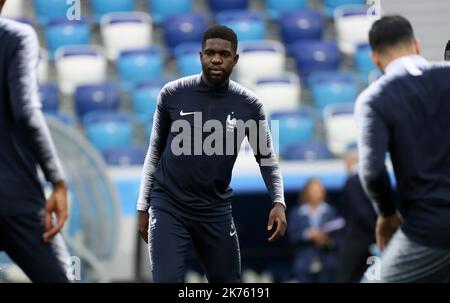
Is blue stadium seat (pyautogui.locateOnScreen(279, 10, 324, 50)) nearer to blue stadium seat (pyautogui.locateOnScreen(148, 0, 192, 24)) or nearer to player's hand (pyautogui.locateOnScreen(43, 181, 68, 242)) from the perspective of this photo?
blue stadium seat (pyautogui.locateOnScreen(148, 0, 192, 24))

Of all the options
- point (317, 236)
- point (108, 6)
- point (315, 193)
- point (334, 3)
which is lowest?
point (317, 236)

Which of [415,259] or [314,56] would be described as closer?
[415,259]

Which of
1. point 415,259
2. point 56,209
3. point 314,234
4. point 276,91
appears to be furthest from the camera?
point 276,91

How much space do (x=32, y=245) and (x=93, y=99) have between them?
7.96 meters

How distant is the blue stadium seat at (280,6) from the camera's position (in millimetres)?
14164

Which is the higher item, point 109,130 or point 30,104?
point 30,104

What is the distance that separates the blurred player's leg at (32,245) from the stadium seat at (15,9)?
27.9 ft

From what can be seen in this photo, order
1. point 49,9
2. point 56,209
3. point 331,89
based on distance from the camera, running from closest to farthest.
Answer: point 56,209 → point 331,89 → point 49,9

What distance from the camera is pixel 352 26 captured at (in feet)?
44.3

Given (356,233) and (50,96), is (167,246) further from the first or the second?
(50,96)

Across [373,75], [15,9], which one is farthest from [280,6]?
[15,9]

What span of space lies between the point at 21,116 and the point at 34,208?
37 centimetres

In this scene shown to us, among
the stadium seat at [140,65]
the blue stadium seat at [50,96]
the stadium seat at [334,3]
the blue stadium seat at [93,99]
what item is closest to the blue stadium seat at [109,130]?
the blue stadium seat at [50,96]

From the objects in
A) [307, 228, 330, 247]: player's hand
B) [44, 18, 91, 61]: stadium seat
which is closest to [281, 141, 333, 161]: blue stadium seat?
[307, 228, 330, 247]: player's hand
